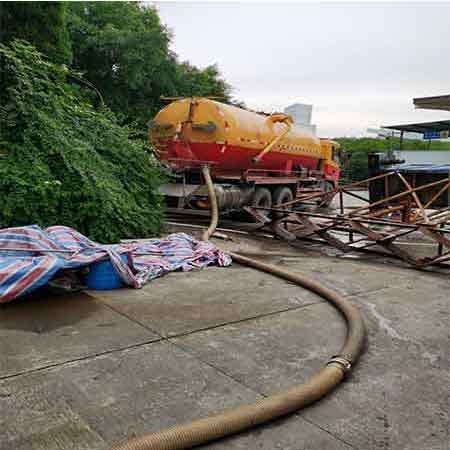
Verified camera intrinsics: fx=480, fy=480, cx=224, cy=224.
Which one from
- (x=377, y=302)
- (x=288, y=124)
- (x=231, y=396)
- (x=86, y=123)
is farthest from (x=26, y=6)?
(x=231, y=396)

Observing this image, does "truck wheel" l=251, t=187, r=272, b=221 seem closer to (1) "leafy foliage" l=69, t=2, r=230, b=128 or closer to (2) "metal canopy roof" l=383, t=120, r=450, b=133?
(1) "leafy foliage" l=69, t=2, r=230, b=128

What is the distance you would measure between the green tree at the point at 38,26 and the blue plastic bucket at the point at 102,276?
865 cm

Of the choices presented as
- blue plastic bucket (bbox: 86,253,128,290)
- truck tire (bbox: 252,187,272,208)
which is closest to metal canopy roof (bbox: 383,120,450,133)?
truck tire (bbox: 252,187,272,208)

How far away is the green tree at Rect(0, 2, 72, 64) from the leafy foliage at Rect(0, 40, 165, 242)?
5119 mm

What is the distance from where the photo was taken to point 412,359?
3.44 metres

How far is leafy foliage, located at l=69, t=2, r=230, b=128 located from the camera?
16.6m

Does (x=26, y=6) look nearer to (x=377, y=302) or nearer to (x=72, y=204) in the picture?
(x=72, y=204)

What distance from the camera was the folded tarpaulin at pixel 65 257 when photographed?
4293mm

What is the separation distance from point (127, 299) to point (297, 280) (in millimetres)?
1901

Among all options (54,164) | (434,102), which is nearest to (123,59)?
(434,102)

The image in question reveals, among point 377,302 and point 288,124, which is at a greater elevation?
point 288,124

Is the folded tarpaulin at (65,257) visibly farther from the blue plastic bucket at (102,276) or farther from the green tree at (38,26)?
the green tree at (38,26)

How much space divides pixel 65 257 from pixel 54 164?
2.19 m

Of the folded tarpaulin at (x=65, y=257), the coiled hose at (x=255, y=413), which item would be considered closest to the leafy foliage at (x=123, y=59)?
the folded tarpaulin at (x=65, y=257)
